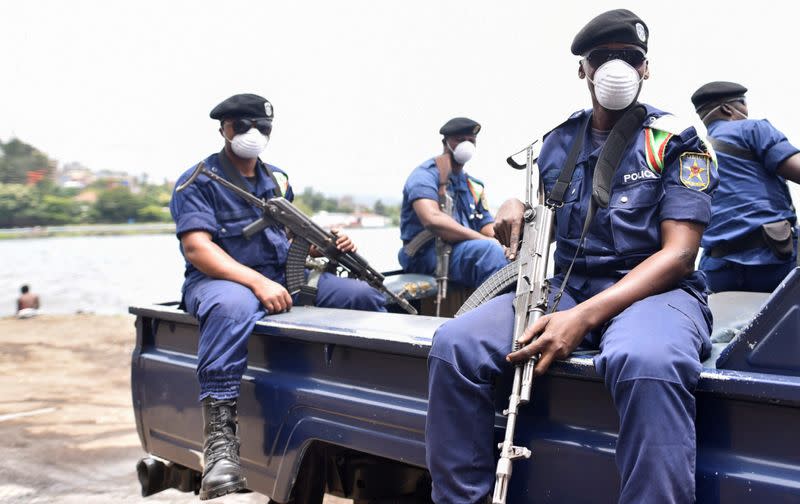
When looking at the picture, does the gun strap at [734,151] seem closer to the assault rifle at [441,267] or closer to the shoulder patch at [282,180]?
the assault rifle at [441,267]

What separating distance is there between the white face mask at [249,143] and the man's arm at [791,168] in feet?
7.34

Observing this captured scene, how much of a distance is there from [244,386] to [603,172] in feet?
4.64

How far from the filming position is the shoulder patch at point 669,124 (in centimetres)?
205

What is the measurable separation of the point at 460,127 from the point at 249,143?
1501mm

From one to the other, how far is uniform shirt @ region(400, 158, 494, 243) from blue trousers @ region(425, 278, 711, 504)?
7.34 ft

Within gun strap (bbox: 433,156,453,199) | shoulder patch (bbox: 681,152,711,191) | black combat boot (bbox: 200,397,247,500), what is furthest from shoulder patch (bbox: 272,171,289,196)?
shoulder patch (bbox: 681,152,711,191)

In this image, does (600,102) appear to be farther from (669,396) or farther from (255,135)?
(255,135)

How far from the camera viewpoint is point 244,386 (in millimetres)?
2646

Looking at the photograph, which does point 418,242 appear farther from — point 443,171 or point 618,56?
point 618,56

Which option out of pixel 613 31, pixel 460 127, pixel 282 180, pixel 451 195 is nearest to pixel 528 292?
pixel 613 31

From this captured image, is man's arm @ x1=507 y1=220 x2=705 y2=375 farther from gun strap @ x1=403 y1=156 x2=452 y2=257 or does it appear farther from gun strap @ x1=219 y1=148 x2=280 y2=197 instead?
gun strap @ x1=403 y1=156 x2=452 y2=257

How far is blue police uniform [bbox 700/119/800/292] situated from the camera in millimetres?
3215

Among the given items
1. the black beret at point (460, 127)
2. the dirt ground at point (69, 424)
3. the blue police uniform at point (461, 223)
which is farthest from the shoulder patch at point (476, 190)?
the dirt ground at point (69, 424)

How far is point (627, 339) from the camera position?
5.51ft
